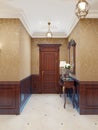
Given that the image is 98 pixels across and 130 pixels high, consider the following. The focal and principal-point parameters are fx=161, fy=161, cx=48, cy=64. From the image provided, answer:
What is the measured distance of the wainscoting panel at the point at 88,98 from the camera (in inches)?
180

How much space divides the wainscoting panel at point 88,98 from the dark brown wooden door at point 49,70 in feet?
10.9

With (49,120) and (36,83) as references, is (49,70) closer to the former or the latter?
(36,83)

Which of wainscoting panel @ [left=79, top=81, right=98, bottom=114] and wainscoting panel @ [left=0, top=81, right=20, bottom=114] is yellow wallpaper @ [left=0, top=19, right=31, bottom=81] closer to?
wainscoting panel @ [left=0, top=81, right=20, bottom=114]

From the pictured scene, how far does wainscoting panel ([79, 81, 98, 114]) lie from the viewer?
458 centimetres

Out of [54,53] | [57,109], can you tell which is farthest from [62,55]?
[57,109]

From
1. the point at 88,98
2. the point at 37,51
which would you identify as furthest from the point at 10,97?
the point at 37,51

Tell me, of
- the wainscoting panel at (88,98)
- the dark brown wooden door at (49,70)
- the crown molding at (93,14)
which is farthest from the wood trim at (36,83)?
the crown molding at (93,14)

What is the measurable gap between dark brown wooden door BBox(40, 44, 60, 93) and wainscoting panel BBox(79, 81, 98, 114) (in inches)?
131

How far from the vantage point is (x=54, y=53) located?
25.8 ft

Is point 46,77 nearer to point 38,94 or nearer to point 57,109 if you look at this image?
Answer: point 38,94

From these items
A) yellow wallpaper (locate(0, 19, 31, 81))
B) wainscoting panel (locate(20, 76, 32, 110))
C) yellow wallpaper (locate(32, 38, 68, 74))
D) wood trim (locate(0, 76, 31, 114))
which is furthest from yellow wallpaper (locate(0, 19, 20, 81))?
yellow wallpaper (locate(32, 38, 68, 74))

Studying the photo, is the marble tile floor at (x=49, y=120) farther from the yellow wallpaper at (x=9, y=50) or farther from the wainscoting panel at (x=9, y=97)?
the yellow wallpaper at (x=9, y=50)

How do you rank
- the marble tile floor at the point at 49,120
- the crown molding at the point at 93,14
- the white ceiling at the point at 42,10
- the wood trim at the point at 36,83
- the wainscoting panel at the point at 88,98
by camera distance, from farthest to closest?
→ the wood trim at the point at 36,83 < the wainscoting panel at the point at 88,98 < the crown molding at the point at 93,14 < the white ceiling at the point at 42,10 < the marble tile floor at the point at 49,120

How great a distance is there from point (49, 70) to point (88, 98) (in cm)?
353
